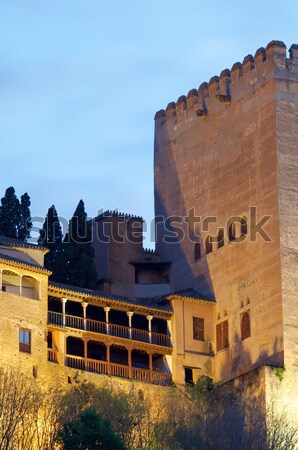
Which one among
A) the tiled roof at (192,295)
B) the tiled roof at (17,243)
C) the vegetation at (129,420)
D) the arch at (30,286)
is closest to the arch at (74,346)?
the arch at (30,286)

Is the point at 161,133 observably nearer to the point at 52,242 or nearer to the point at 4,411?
the point at 52,242

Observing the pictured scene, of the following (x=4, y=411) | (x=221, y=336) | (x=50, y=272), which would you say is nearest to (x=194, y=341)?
(x=221, y=336)

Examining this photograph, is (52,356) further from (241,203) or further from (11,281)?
(241,203)

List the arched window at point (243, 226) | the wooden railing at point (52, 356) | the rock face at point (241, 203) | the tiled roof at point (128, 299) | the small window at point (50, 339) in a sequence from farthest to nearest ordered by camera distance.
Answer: the arched window at point (243, 226) → the rock face at point (241, 203) → the tiled roof at point (128, 299) → the small window at point (50, 339) → the wooden railing at point (52, 356)

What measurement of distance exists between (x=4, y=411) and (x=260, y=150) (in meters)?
18.2

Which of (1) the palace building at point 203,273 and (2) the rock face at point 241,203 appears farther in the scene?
(2) the rock face at point 241,203

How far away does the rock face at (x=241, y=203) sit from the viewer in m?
78.8

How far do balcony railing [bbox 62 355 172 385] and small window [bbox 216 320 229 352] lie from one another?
9.05ft

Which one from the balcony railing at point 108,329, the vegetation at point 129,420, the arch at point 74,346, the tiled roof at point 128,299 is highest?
the tiled roof at point 128,299

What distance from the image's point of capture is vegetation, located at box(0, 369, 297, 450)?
66875 mm

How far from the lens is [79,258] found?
8269 centimetres

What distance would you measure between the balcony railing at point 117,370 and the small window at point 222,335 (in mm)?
2759

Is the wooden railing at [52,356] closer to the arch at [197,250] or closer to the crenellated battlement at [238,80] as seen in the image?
the arch at [197,250]

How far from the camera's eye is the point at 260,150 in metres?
81.1
